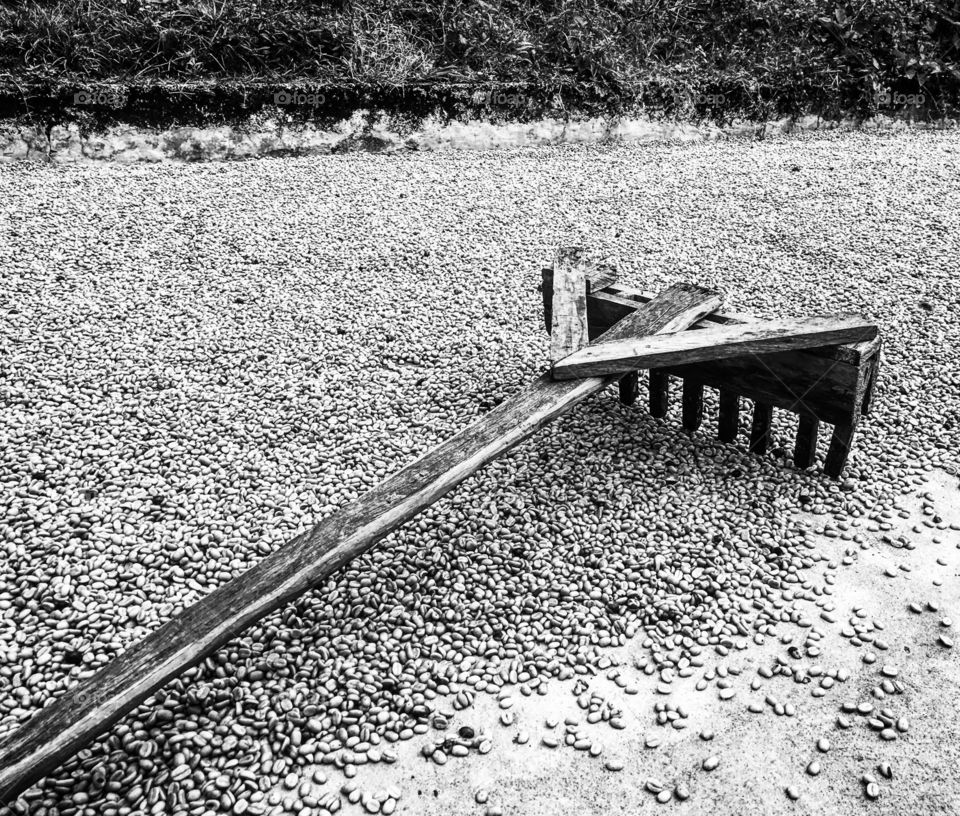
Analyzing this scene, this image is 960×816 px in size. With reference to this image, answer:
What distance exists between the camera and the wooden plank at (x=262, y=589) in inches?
81.4

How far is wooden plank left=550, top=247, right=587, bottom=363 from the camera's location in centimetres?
357

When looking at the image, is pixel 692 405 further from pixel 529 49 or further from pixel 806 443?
pixel 529 49

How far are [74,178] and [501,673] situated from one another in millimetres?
6933

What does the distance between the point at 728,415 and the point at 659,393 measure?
1.22ft

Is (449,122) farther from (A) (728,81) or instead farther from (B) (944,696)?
(B) (944,696)

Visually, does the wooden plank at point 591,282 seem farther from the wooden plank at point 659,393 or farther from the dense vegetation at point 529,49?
the dense vegetation at point 529,49

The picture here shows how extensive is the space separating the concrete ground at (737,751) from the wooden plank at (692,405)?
4.10 feet

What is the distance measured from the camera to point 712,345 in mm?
3371

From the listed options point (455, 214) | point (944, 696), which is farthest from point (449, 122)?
point (944, 696)

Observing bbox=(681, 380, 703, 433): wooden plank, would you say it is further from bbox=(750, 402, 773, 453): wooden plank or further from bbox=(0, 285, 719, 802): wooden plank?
bbox=(0, 285, 719, 802): wooden plank

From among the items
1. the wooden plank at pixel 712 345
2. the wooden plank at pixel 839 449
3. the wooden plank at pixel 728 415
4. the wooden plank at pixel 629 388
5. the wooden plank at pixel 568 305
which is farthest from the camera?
the wooden plank at pixel 629 388

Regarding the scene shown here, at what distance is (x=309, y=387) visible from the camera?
4.36 m

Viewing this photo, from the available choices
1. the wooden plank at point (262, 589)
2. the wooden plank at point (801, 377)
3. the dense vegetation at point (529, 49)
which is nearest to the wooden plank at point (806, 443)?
the wooden plank at point (801, 377)

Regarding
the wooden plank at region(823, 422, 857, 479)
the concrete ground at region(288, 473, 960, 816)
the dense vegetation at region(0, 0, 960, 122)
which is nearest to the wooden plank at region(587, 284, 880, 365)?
the wooden plank at region(823, 422, 857, 479)
